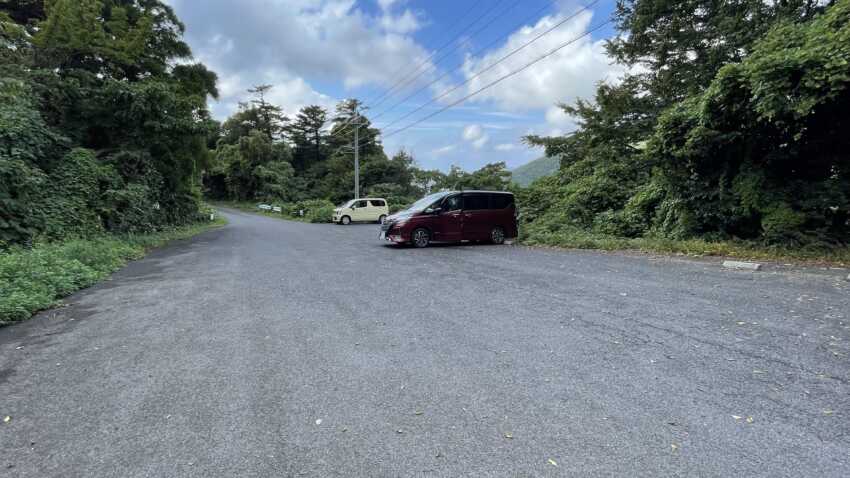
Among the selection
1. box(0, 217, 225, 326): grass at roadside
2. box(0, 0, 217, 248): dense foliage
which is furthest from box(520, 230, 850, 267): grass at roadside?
box(0, 0, 217, 248): dense foliage

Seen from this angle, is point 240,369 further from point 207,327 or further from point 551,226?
point 551,226

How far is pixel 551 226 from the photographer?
15281 mm

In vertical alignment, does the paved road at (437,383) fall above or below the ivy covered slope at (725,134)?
below

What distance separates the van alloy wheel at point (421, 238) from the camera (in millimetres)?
13039

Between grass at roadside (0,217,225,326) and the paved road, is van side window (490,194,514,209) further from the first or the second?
grass at roadside (0,217,225,326)

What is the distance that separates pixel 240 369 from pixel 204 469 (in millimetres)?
1433

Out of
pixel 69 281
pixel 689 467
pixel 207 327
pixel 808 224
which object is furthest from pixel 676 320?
pixel 69 281

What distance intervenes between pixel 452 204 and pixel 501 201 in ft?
5.62

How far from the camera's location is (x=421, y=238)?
1311 centimetres

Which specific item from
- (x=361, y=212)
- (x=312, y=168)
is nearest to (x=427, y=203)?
(x=361, y=212)

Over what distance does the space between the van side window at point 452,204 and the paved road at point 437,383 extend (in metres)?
6.84

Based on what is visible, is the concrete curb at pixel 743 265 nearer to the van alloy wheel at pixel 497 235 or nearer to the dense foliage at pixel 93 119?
the van alloy wheel at pixel 497 235

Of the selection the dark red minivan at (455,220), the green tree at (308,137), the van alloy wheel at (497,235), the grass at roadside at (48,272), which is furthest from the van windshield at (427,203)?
the green tree at (308,137)

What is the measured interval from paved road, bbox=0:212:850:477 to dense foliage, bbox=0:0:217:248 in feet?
22.2
